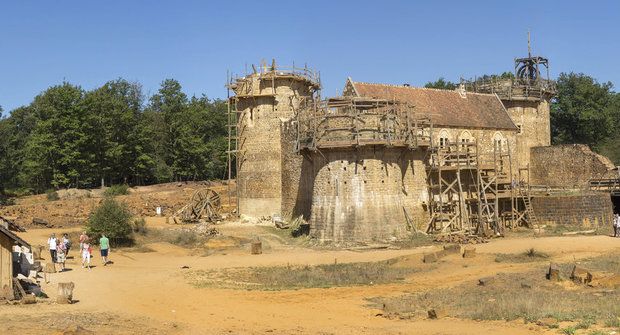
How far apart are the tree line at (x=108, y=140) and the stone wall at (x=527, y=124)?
101ft

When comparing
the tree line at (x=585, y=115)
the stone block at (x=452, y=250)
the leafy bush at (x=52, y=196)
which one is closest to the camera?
the stone block at (x=452, y=250)

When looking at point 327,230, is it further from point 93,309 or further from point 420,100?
point 93,309

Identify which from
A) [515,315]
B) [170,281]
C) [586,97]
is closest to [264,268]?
[170,281]

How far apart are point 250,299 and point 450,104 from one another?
2782 cm

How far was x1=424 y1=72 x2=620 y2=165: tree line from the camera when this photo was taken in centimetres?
7000

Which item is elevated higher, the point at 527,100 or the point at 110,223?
the point at 527,100

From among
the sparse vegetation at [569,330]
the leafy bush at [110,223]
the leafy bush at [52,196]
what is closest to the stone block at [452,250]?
the sparse vegetation at [569,330]

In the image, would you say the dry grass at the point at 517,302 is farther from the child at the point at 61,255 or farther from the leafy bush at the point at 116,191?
the leafy bush at the point at 116,191

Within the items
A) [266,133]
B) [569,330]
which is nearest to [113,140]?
[266,133]

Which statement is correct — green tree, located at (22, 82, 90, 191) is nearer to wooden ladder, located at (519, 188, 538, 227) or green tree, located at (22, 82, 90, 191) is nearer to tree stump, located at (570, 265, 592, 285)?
wooden ladder, located at (519, 188, 538, 227)

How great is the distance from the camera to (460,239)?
35.5 meters

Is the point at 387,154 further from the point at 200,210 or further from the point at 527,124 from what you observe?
the point at 527,124

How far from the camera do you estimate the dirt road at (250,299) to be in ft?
55.1

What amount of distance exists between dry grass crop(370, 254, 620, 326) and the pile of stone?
11517mm
